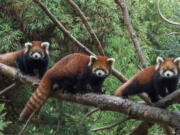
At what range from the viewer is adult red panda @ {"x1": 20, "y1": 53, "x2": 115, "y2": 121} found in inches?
105

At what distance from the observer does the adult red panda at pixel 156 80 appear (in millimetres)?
2789

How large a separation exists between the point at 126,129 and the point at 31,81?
46.2 inches

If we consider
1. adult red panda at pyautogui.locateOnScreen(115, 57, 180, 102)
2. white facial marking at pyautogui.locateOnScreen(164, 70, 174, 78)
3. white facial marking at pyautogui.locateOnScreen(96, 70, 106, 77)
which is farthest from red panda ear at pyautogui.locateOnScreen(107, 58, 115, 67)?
white facial marking at pyautogui.locateOnScreen(164, 70, 174, 78)

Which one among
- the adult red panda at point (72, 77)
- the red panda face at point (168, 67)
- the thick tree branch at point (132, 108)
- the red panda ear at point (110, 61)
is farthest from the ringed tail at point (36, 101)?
the red panda face at point (168, 67)

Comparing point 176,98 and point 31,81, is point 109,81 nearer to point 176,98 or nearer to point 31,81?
point 31,81

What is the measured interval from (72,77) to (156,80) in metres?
0.87

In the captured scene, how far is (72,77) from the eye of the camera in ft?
9.55

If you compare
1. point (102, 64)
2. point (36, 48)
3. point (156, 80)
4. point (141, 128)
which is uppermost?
point (36, 48)

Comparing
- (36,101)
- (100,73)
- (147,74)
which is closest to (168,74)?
(147,74)

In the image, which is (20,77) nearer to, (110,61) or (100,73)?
(100,73)

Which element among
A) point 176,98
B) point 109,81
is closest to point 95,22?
point 109,81

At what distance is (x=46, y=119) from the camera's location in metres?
2.84

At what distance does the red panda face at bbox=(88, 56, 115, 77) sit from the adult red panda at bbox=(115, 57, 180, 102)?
0.85 feet

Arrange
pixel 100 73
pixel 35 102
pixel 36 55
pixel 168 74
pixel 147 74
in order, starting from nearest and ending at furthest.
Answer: pixel 35 102 < pixel 168 74 < pixel 147 74 < pixel 100 73 < pixel 36 55
